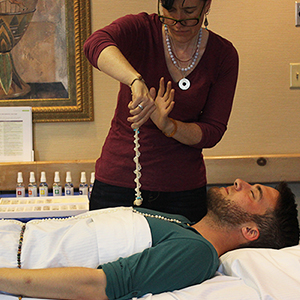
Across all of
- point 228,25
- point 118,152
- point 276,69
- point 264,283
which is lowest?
point 264,283

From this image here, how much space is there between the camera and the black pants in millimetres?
1412

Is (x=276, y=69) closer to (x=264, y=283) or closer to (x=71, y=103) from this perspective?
(x=71, y=103)

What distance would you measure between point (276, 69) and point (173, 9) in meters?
1.32

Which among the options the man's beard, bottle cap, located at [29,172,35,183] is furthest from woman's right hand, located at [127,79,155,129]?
bottle cap, located at [29,172,35,183]

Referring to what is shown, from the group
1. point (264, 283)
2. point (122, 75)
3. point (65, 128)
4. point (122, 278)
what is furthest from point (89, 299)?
point (65, 128)

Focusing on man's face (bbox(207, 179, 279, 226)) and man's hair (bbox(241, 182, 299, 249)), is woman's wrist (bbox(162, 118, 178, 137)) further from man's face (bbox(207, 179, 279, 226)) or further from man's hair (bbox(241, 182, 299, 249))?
man's hair (bbox(241, 182, 299, 249))

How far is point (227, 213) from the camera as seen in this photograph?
4.66 ft

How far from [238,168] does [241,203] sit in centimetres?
89

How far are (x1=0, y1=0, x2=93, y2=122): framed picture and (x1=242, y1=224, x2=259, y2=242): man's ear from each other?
1.28 m

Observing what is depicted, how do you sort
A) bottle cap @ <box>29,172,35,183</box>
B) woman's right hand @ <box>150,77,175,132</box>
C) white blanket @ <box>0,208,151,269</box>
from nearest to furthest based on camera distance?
white blanket @ <box>0,208,151,269</box> → woman's right hand @ <box>150,77,175,132</box> → bottle cap @ <box>29,172,35,183</box>

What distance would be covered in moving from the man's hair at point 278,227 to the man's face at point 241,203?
0.08 ft

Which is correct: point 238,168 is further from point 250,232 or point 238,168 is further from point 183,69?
point 183,69

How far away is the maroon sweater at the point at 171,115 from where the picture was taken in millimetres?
1402

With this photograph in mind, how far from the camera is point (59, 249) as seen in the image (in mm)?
1155
